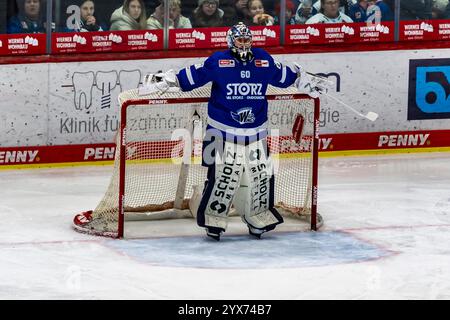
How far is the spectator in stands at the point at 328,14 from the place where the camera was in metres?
13.9

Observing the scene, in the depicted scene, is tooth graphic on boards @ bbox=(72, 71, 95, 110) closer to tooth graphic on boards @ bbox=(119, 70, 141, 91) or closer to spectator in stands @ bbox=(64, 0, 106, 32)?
tooth graphic on boards @ bbox=(119, 70, 141, 91)

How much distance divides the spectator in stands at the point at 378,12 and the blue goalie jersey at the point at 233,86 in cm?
400

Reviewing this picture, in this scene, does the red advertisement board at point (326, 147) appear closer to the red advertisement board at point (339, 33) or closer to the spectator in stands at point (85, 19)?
the red advertisement board at point (339, 33)

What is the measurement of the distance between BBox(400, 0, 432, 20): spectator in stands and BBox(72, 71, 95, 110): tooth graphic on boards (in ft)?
11.0

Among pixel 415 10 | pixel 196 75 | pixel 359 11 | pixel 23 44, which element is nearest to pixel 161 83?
pixel 196 75

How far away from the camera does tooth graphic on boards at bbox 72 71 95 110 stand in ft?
42.9

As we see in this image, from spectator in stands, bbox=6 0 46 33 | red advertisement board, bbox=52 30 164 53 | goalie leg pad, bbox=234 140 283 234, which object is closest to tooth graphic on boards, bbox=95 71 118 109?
red advertisement board, bbox=52 30 164 53

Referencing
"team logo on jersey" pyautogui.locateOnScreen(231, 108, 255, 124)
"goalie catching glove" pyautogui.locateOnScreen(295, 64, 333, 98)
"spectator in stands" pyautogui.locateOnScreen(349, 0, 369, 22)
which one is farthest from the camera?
"spectator in stands" pyautogui.locateOnScreen(349, 0, 369, 22)

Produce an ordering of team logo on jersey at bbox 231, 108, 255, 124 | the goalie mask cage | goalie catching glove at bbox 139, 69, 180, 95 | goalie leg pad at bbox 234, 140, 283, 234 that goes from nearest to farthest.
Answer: goalie catching glove at bbox 139, 69, 180, 95 < team logo on jersey at bbox 231, 108, 255, 124 < goalie leg pad at bbox 234, 140, 283, 234 < the goalie mask cage

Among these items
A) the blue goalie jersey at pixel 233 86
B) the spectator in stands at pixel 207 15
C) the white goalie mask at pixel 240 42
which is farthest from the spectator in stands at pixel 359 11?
the white goalie mask at pixel 240 42

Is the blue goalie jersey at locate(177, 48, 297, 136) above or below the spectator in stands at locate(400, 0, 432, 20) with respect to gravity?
below

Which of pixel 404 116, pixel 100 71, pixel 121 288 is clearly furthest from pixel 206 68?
pixel 404 116

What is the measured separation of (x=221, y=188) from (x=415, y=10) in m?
4.83
